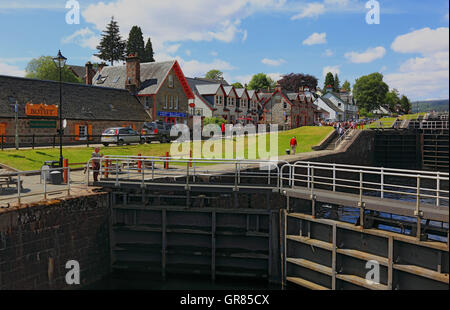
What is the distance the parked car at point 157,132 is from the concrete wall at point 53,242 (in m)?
20.7

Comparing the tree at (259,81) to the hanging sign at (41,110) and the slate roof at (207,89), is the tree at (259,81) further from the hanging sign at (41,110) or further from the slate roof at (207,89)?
the hanging sign at (41,110)

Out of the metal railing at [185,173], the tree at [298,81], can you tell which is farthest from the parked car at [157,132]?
the tree at [298,81]

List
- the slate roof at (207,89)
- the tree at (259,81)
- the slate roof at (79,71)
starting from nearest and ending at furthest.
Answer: the slate roof at (207,89) → the slate roof at (79,71) → the tree at (259,81)

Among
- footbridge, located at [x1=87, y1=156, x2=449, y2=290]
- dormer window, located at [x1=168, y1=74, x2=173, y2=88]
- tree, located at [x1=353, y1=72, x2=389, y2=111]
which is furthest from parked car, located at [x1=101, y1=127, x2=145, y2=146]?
tree, located at [x1=353, y1=72, x2=389, y2=111]

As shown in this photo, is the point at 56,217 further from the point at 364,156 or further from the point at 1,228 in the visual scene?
the point at 364,156

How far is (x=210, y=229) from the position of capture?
1539 cm

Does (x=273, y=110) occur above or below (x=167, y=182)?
above

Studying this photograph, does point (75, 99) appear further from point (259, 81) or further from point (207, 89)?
point (259, 81)

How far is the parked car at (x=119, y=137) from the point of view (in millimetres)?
32344

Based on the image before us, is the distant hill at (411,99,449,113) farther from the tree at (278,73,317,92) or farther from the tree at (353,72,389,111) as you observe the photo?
the tree at (278,73,317,92)

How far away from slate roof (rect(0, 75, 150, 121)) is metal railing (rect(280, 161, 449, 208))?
72.3 feet

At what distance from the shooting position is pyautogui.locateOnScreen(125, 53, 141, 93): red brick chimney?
47812mm
